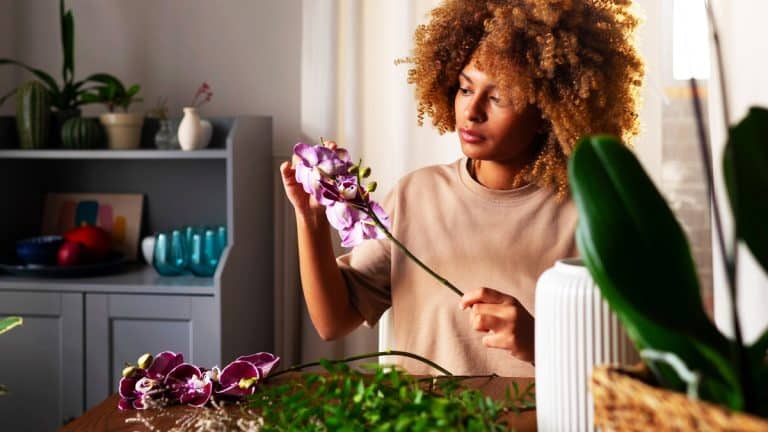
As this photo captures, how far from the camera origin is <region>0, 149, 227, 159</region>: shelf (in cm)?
298

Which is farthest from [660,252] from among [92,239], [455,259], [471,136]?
[92,239]

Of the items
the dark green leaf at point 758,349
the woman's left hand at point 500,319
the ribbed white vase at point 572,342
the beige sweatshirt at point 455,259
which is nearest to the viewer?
the dark green leaf at point 758,349

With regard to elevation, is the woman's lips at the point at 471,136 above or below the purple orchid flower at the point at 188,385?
above

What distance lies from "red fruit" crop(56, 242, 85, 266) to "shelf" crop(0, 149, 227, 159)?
10.9 inches

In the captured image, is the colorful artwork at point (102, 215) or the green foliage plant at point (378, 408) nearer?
the green foliage plant at point (378, 408)

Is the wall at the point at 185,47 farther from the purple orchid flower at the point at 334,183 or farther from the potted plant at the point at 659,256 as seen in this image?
the potted plant at the point at 659,256

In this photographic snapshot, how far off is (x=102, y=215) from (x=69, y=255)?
392 millimetres

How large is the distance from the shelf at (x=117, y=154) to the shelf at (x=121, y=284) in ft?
1.21

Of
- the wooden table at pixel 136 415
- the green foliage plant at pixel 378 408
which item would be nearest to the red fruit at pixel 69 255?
the wooden table at pixel 136 415

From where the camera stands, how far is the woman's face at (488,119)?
1.78m

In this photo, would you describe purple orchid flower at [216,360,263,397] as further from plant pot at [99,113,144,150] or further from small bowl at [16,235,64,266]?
plant pot at [99,113,144,150]

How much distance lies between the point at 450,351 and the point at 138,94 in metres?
1.91

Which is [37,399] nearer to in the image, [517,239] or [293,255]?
[293,255]

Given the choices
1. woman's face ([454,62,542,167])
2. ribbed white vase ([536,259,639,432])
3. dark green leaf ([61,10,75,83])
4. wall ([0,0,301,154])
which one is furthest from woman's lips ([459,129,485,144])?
dark green leaf ([61,10,75,83])
